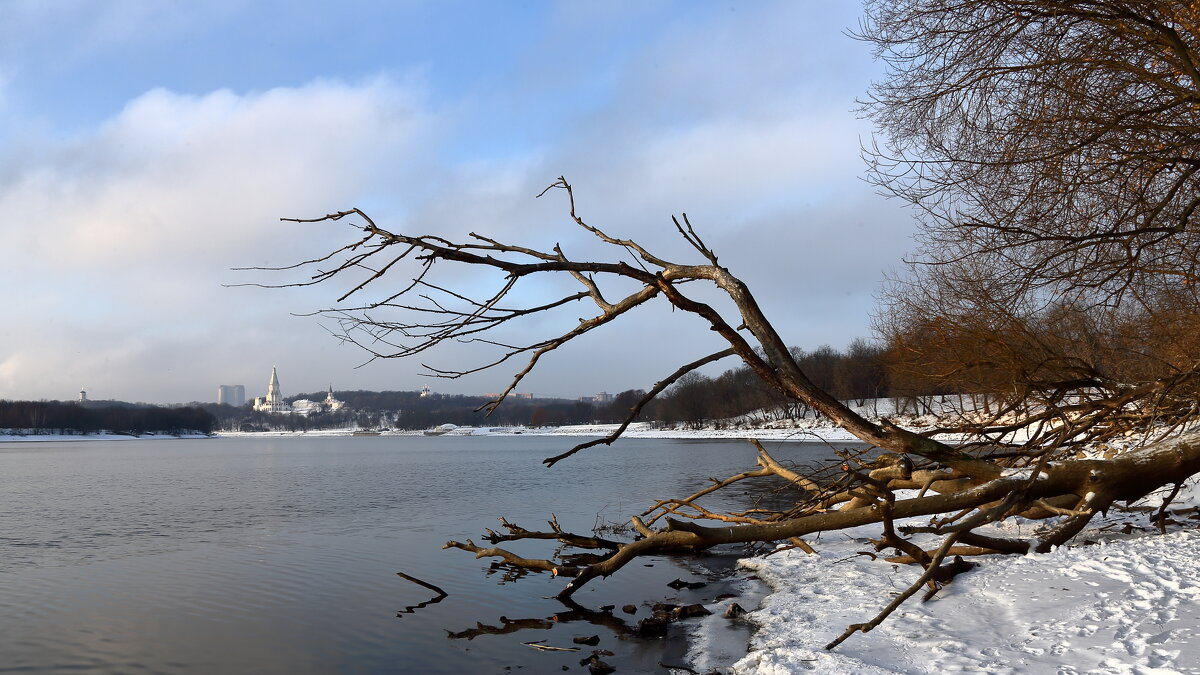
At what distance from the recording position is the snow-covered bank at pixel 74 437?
12225 cm

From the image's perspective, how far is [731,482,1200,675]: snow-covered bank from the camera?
543 cm

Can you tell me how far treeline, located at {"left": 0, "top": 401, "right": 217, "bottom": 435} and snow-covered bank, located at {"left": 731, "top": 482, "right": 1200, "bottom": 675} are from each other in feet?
496

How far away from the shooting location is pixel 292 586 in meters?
11.9

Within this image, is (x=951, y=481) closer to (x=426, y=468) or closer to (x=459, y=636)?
(x=459, y=636)

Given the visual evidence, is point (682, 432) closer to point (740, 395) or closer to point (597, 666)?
point (740, 395)

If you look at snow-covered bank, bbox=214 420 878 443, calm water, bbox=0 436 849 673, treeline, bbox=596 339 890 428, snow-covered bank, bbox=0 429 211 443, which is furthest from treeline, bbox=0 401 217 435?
calm water, bbox=0 436 849 673

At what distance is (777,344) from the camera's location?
6.14 meters

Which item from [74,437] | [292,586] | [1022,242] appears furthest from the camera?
[74,437]

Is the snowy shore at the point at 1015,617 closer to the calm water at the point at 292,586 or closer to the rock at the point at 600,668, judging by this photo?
the rock at the point at 600,668

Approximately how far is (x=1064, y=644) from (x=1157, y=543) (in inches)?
143

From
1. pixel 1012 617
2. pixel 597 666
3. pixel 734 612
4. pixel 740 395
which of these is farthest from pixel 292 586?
pixel 740 395

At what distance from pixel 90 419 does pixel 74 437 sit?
3.96m

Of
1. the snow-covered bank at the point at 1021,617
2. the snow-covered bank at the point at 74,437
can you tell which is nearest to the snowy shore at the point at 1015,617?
the snow-covered bank at the point at 1021,617

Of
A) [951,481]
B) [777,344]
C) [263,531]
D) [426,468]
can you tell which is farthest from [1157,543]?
[426,468]
